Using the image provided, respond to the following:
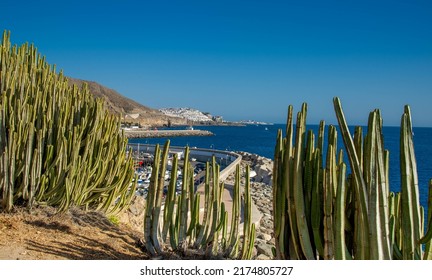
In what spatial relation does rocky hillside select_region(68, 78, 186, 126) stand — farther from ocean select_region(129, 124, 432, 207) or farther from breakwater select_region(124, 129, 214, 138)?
ocean select_region(129, 124, 432, 207)

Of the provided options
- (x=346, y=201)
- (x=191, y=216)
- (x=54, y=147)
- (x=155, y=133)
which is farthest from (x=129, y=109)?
(x=346, y=201)

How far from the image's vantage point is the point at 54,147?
7.17m

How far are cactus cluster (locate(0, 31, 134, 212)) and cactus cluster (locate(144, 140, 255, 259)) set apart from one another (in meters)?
1.74

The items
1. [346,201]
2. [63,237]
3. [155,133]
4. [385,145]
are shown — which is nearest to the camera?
[346,201]

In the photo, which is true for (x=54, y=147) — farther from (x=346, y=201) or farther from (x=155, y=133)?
(x=155, y=133)

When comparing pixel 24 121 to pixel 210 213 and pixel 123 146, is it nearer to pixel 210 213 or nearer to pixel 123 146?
pixel 123 146

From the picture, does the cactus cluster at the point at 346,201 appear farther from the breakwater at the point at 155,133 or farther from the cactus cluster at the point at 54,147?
the breakwater at the point at 155,133

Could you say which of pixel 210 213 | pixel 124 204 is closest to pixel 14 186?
pixel 124 204

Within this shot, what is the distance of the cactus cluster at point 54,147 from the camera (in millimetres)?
6418

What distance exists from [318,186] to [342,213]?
0.47 meters

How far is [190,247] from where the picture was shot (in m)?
5.73

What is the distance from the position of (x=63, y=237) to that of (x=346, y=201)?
12.7 feet

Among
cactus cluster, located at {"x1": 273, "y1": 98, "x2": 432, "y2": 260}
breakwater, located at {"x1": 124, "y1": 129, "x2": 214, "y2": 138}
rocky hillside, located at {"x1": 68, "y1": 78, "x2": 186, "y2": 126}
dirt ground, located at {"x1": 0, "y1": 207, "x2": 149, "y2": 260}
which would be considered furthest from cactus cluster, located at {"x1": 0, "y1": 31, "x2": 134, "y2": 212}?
rocky hillside, located at {"x1": 68, "y1": 78, "x2": 186, "y2": 126}

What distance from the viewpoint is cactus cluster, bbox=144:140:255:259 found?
5.29 m
